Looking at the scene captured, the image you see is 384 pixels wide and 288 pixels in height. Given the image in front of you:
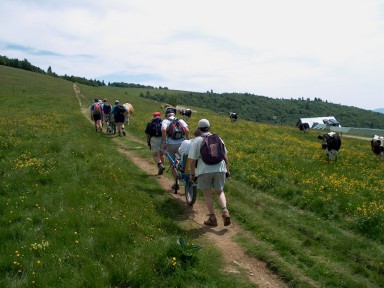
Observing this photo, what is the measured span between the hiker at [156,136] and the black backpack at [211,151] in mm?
4438

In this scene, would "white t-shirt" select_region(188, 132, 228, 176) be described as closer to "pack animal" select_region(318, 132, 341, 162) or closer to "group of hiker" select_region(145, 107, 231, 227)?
"group of hiker" select_region(145, 107, 231, 227)

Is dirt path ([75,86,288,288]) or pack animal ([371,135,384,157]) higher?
pack animal ([371,135,384,157])

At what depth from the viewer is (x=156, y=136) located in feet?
41.8

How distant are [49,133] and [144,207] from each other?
37.3 ft

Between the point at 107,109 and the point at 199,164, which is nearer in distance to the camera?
the point at 199,164

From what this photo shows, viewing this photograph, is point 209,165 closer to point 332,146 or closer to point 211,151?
point 211,151

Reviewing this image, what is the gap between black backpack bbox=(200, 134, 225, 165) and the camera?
8.20 meters

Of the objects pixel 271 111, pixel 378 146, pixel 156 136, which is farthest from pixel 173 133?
pixel 271 111

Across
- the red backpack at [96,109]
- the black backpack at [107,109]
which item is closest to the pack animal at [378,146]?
the red backpack at [96,109]

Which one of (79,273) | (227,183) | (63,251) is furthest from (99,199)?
(227,183)

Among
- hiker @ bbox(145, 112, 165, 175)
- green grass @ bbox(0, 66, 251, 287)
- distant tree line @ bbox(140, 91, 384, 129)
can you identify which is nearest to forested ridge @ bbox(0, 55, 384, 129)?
distant tree line @ bbox(140, 91, 384, 129)

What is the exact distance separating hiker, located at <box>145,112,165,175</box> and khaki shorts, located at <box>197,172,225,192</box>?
4344 millimetres

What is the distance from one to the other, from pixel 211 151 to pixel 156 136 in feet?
15.9

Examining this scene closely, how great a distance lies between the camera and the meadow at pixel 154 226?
5629 millimetres
